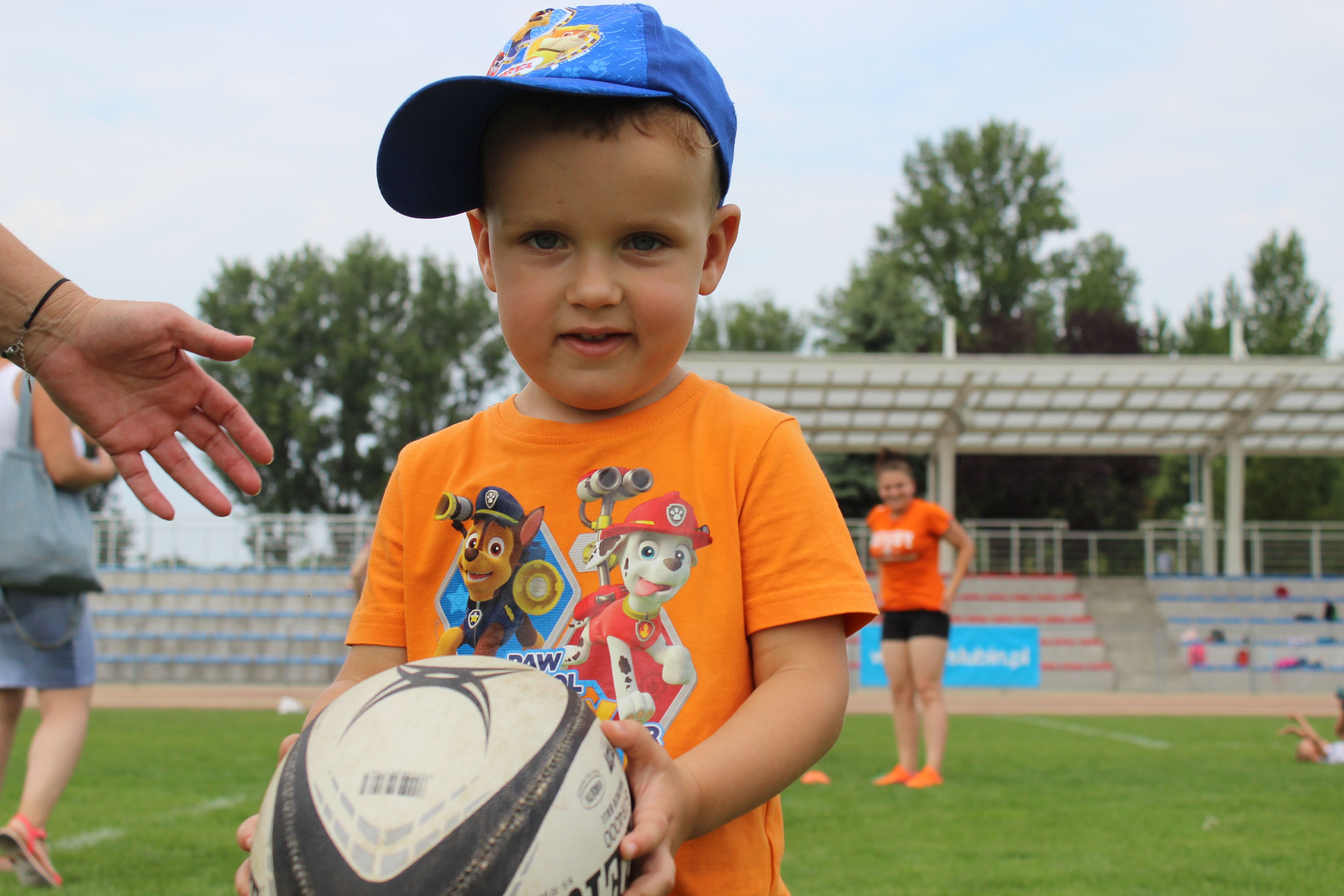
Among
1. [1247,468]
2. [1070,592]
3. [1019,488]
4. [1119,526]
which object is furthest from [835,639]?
[1247,468]

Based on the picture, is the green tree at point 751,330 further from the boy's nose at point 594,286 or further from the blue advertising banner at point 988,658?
the boy's nose at point 594,286

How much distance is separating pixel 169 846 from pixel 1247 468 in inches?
2109

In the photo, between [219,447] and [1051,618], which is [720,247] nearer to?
[219,447]

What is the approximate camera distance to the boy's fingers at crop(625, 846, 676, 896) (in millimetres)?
1399

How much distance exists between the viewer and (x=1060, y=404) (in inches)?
1077

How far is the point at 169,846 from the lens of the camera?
224 inches

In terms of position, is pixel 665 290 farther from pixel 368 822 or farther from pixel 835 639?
pixel 368 822

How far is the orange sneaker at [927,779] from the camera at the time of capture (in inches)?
321

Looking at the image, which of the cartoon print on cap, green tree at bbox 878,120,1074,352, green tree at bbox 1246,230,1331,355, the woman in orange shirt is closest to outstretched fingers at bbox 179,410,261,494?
the cartoon print on cap

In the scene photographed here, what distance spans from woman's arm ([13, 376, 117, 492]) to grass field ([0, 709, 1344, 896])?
1659 mm

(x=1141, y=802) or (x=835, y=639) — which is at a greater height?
(x=835, y=639)

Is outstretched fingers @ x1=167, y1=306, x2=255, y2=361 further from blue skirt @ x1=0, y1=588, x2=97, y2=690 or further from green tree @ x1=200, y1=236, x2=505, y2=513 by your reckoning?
green tree @ x1=200, y1=236, x2=505, y2=513

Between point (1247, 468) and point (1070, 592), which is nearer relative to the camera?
point (1070, 592)

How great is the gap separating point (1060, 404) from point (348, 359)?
29.3 meters
